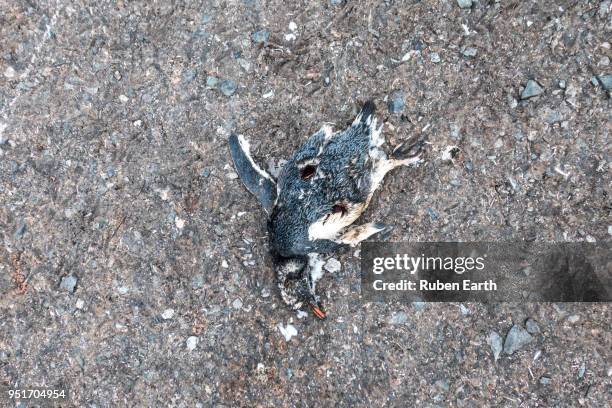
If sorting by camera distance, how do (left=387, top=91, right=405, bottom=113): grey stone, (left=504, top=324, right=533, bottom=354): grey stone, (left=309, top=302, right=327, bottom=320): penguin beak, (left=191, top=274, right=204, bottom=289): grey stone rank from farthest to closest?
(left=191, top=274, right=204, bottom=289): grey stone, (left=387, top=91, right=405, bottom=113): grey stone, (left=309, top=302, right=327, bottom=320): penguin beak, (left=504, top=324, right=533, bottom=354): grey stone

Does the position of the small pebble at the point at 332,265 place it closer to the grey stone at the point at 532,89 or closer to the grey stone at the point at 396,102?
the grey stone at the point at 396,102

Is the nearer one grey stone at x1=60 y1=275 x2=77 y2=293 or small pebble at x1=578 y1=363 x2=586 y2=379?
small pebble at x1=578 y1=363 x2=586 y2=379

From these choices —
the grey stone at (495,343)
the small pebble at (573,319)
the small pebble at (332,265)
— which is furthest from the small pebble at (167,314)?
the small pebble at (573,319)

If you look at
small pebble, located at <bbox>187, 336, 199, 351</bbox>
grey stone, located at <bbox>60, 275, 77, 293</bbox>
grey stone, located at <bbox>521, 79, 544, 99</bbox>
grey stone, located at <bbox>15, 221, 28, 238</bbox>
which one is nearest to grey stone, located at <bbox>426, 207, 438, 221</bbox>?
grey stone, located at <bbox>521, 79, 544, 99</bbox>

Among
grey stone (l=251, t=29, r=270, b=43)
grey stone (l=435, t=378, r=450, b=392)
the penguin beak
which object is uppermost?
grey stone (l=251, t=29, r=270, b=43)

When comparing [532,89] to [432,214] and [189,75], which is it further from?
[189,75]

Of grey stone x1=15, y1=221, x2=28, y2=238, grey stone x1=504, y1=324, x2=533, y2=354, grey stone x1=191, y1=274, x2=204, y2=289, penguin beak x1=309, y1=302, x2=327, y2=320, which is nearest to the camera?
grey stone x1=504, y1=324, x2=533, y2=354

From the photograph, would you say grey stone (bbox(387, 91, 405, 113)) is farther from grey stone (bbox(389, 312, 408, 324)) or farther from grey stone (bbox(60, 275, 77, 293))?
grey stone (bbox(60, 275, 77, 293))
